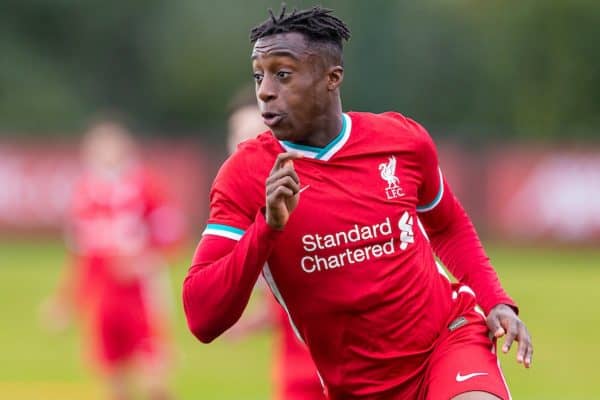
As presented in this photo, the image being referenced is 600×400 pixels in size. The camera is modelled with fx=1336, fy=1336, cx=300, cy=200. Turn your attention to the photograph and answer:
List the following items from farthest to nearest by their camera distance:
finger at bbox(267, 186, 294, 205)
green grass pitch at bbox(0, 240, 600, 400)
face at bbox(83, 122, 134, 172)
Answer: green grass pitch at bbox(0, 240, 600, 400)
face at bbox(83, 122, 134, 172)
finger at bbox(267, 186, 294, 205)

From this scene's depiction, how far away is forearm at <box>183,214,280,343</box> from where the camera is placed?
461 cm

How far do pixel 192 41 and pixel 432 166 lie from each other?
110 feet

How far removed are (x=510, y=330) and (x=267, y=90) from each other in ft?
4.19

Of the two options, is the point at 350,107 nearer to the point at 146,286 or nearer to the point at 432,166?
the point at 146,286

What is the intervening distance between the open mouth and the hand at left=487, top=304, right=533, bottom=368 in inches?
44.7

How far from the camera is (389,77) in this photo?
97.1 ft

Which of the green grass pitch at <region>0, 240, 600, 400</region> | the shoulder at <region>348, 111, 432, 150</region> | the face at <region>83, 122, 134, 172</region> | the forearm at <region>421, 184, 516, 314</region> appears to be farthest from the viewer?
the green grass pitch at <region>0, 240, 600, 400</region>

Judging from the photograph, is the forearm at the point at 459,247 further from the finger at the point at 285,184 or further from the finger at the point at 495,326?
the finger at the point at 285,184

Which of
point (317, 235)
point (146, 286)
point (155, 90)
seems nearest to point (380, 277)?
point (317, 235)

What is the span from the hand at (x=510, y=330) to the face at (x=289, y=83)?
1.01 metres

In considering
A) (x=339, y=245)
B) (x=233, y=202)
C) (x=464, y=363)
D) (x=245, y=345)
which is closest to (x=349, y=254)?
(x=339, y=245)

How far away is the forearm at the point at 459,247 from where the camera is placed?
5.32m

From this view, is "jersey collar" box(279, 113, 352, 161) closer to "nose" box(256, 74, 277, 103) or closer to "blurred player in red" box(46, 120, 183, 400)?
"nose" box(256, 74, 277, 103)

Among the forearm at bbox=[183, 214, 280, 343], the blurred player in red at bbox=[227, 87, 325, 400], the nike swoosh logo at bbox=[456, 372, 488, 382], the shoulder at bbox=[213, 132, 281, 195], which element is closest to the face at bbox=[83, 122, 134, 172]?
the blurred player in red at bbox=[227, 87, 325, 400]
